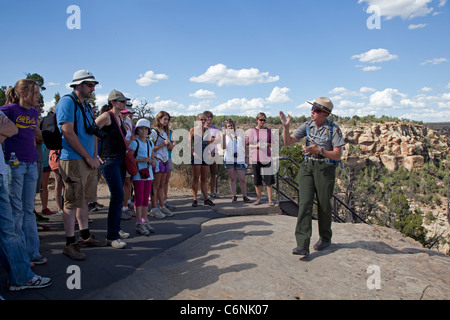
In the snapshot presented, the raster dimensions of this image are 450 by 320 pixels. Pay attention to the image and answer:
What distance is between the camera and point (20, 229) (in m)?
3.29

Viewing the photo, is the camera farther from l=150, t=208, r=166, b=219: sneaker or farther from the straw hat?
the straw hat

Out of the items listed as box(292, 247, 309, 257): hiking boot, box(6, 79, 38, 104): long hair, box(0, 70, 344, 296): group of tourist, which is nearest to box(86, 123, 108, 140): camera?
box(0, 70, 344, 296): group of tourist

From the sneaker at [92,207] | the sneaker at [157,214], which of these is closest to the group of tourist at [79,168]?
the sneaker at [157,214]

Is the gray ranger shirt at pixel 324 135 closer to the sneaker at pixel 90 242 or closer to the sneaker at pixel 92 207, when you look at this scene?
the sneaker at pixel 90 242

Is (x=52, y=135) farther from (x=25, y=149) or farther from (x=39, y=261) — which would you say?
(x=39, y=261)

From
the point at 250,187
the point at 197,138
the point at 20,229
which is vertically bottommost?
the point at 250,187

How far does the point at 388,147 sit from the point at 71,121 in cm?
5767

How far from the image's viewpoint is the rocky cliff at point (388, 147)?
1987 inches

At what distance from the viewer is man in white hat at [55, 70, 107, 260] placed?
362 cm

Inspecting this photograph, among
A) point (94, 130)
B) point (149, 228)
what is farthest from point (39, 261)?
point (149, 228)

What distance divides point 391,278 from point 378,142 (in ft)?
182

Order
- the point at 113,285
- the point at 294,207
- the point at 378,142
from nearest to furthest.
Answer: the point at 113,285 < the point at 294,207 < the point at 378,142
